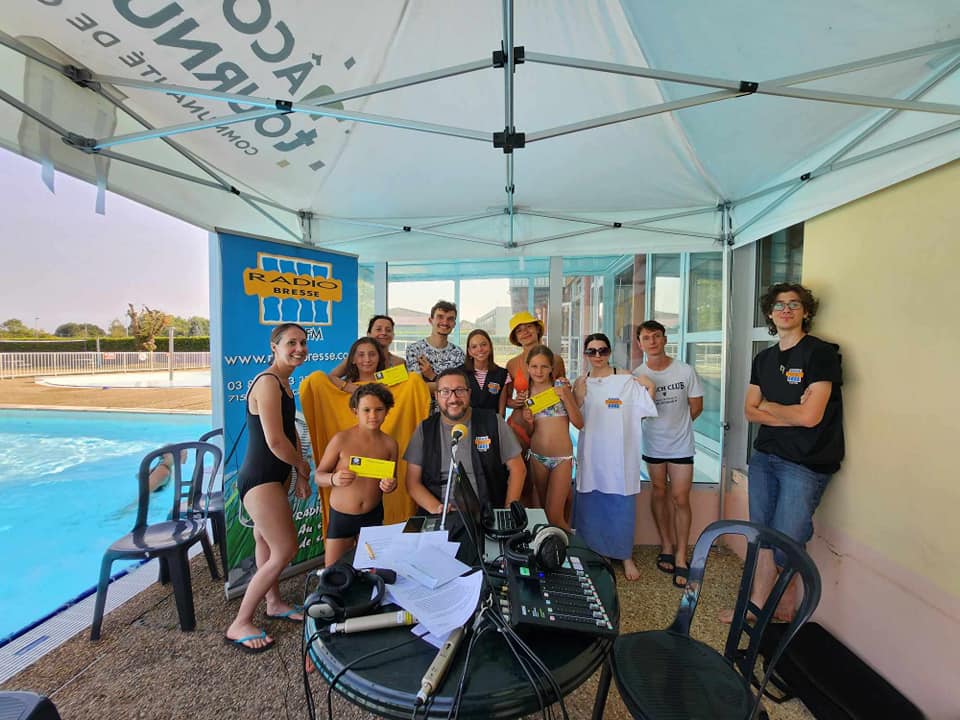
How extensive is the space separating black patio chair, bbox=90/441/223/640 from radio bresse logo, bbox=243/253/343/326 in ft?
3.26

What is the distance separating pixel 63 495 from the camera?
21.2 ft

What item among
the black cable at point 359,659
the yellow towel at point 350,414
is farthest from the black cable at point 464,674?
the yellow towel at point 350,414

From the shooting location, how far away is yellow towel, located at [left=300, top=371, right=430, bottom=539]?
259 cm

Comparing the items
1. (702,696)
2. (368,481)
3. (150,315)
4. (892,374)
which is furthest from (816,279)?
(150,315)

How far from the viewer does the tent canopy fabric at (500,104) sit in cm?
158

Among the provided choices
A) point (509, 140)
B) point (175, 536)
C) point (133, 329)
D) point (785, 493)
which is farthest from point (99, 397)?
point (785, 493)

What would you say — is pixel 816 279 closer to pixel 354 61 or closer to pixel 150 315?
pixel 354 61

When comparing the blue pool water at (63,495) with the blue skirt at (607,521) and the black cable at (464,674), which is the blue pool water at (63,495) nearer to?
the black cable at (464,674)

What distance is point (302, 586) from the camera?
8.55 feet

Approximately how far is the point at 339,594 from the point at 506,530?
1.98 feet

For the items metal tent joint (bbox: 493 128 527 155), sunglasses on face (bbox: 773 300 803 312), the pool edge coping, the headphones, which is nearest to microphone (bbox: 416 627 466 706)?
the headphones

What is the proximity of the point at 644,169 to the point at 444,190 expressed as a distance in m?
1.45

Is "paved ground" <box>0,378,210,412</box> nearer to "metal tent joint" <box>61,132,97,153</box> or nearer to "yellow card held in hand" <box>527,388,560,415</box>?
"metal tent joint" <box>61,132,97,153</box>

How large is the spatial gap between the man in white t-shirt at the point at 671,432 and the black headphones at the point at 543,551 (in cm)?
197
